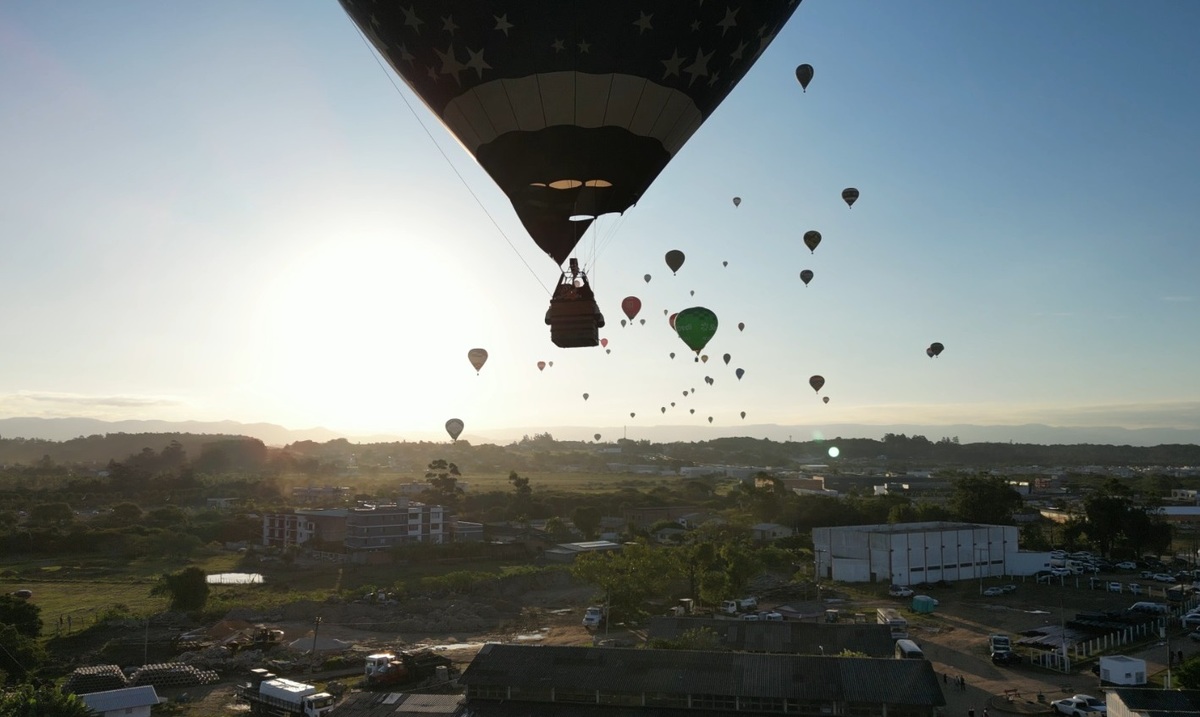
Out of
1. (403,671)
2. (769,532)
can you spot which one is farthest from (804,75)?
(769,532)

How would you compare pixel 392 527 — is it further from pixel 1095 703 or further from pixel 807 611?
pixel 1095 703

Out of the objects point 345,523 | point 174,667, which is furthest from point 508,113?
point 345,523

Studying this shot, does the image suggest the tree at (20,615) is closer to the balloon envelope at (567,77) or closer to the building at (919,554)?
the balloon envelope at (567,77)

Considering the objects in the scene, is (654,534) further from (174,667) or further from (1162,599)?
(174,667)

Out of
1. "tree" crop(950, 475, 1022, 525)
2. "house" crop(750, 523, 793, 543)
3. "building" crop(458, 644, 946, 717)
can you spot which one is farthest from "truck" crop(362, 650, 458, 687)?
"tree" crop(950, 475, 1022, 525)

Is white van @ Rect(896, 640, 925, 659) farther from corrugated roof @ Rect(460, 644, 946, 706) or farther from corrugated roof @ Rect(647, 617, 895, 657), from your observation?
corrugated roof @ Rect(460, 644, 946, 706)
